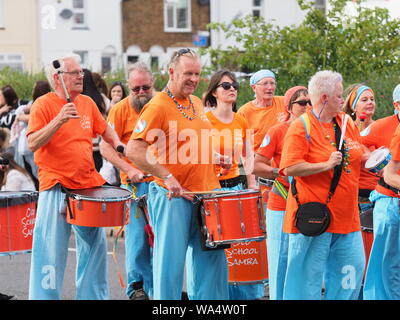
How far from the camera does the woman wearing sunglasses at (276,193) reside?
7.24 meters

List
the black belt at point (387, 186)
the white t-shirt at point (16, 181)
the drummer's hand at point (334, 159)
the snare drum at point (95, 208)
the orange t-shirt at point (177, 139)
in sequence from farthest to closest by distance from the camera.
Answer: the white t-shirt at point (16, 181) → the black belt at point (387, 186) → the snare drum at point (95, 208) → the orange t-shirt at point (177, 139) → the drummer's hand at point (334, 159)

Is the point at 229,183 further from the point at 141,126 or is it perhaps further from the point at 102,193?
the point at 141,126

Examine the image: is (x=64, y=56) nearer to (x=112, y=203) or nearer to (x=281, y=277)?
(x=112, y=203)

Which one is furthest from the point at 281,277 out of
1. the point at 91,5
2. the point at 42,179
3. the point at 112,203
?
the point at 91,5

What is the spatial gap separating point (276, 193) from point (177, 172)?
3.99 ft

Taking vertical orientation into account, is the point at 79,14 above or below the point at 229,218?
above

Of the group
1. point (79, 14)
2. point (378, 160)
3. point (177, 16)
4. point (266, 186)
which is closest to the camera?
point (378, 160)

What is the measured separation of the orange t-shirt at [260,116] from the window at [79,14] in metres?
30.2

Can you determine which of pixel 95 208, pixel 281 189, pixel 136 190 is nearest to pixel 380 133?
pixel 281 189

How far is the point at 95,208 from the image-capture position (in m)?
6.70

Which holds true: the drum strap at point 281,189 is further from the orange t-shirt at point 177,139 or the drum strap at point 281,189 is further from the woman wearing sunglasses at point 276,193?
the orange t-shirt at point 177,139

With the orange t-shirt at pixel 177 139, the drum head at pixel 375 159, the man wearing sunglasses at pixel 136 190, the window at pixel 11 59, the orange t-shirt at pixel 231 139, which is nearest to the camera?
the orange t-shirt at pixel 177 139

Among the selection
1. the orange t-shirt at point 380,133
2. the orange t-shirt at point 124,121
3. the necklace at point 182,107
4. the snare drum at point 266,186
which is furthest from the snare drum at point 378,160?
the orange t-shirt at point 124,121

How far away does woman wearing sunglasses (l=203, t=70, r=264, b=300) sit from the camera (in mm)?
7961
